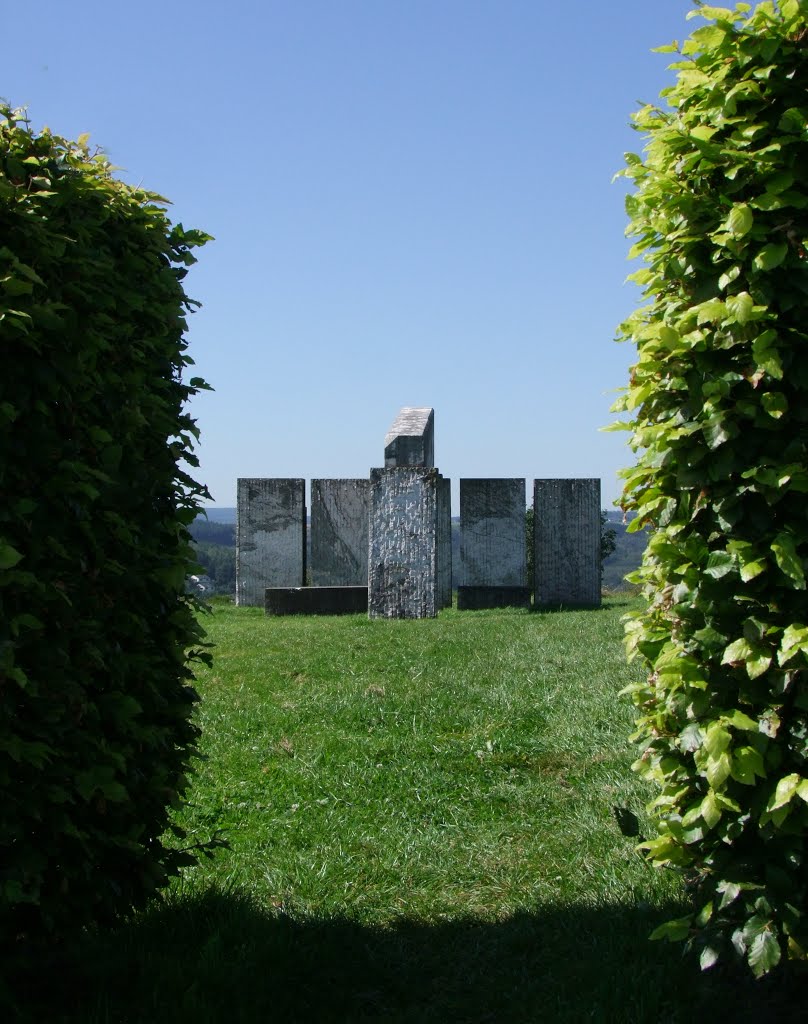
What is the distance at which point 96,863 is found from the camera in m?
3.43

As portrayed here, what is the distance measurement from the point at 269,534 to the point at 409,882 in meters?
10.9

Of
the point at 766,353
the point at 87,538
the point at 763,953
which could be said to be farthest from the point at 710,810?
the point at 87,538

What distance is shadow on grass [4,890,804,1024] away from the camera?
3049 mm

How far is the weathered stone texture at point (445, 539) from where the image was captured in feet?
44.3

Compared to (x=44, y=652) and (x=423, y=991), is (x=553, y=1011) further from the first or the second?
(x=44, y=652)

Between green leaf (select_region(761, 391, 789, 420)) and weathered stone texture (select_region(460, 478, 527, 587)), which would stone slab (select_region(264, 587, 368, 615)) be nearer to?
weathered stone texture (select_region(460, 478, 527, 587))

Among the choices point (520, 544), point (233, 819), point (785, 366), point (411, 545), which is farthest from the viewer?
point (520, 544)

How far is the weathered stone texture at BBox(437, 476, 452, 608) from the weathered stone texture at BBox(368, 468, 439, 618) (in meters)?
0.85

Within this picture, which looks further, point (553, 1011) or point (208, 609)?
point (208, 609)

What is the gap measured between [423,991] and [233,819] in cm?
170

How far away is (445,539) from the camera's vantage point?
544 inches

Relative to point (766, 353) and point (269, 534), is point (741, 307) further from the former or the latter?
point (269, 534)

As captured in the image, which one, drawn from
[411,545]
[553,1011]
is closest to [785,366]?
[553,1011]

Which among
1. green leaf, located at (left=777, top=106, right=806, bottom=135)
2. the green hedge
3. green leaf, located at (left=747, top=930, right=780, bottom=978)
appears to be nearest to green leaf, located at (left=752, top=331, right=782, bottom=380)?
the green hedge
